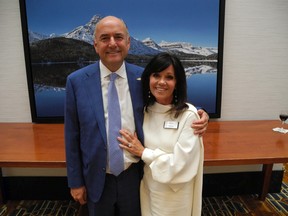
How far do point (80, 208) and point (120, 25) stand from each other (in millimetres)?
1886

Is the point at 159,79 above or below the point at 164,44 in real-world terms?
below

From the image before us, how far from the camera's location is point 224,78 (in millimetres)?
2344

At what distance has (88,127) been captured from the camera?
1.26 metres

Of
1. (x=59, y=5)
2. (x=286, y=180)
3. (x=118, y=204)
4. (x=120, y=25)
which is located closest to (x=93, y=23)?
(x=59, y=5)

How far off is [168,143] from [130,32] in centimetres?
132

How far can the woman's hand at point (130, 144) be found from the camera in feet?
4.19

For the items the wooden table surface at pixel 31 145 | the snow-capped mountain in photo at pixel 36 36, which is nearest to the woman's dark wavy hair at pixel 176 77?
the wooden table surface at pixel 31 145

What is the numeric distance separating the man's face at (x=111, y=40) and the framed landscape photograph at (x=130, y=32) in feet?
3.27

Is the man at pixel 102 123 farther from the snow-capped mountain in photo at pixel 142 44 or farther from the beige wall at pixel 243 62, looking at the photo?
the beige wall at pixel 243 62

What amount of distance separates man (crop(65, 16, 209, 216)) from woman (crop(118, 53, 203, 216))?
6 centimetres

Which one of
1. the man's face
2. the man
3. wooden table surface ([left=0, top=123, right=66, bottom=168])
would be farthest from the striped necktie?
A: wooden table surface ([left=0, top=123, right=66, bottom=168])

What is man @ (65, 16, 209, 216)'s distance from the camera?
4.08ft

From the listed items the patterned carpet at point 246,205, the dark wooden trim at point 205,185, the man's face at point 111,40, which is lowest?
the patterned carpet at point 246,205

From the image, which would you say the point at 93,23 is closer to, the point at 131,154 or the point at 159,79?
the point at 159,79
